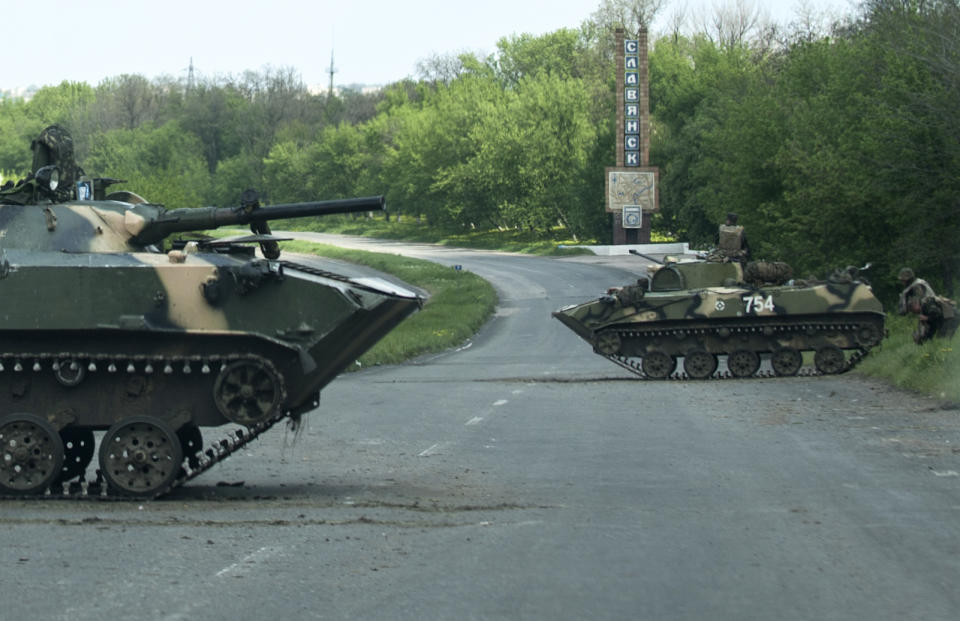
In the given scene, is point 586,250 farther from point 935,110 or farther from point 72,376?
point 72,376

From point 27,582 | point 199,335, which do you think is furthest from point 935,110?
point 27,582

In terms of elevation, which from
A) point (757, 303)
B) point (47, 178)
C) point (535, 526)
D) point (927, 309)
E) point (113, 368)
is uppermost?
point (47, 178)

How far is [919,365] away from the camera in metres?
21.7

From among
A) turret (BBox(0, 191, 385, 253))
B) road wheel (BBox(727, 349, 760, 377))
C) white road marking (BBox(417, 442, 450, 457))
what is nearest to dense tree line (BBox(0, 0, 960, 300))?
road wheel (BBox(727, 349, 760, 377))

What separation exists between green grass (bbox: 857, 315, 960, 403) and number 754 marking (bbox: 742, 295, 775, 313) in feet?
6.89

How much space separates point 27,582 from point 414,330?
34.1 m

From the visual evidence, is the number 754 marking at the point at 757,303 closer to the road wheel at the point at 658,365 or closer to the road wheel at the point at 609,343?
the road wheel at the point at 658,365

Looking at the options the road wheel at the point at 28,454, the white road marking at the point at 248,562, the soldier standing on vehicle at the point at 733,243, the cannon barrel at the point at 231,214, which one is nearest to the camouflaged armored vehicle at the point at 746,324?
the soldier standing on vehicle at the point at 733,243

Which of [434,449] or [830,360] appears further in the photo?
[830,360]

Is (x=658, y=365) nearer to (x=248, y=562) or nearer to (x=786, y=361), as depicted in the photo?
(x=786, y=361)

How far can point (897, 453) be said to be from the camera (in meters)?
13.3

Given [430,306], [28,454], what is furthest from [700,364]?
[430,306]

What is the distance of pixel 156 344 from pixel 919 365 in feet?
46.7

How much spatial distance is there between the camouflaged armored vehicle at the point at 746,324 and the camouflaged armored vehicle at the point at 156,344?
1514 centimetres
